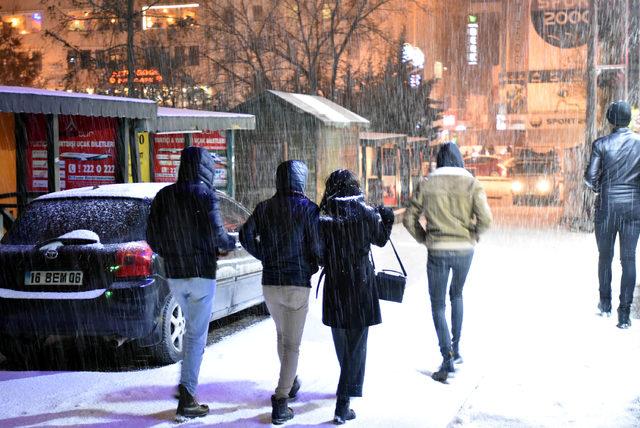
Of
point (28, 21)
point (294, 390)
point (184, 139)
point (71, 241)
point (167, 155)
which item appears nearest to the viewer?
point (294, 390)

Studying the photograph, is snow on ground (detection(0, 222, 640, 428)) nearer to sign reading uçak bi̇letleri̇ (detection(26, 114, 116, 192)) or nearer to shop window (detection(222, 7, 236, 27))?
sign reading uçak bi̇letleri̇ (detection(26, 114, 116, 192))

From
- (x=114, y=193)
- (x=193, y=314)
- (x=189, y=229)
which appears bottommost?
(x=193, y=314)

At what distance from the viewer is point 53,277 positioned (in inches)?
268

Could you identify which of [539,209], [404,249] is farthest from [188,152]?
[539,209]

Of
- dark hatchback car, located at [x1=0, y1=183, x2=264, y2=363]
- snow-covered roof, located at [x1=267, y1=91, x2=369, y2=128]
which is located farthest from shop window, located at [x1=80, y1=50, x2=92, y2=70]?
dark hatchback car, located at [x1=0, y1=183, x2=264, y2=363]

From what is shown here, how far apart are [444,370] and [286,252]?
1.89 m

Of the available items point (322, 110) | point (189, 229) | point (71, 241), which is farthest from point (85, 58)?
point (189, 229)

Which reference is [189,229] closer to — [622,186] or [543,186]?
[622,186]

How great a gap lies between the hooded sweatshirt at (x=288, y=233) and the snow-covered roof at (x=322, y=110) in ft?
46.2

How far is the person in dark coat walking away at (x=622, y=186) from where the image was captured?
8180 mm

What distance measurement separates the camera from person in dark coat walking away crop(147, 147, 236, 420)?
5.51 metres

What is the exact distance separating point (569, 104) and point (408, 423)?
41.5 m

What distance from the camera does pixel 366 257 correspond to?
5477 millimetres

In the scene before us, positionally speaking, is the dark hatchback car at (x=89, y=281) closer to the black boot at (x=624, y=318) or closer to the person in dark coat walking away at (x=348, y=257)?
the person in dark coat walking away at (x=348, y=257)
